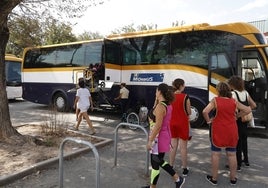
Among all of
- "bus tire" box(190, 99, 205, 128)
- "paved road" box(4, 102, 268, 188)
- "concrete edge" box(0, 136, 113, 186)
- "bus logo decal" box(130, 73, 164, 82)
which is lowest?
"paved road" box(4, 102, 268, 188)

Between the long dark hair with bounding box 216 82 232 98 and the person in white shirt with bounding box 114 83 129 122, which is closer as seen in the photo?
the long dark hair with bounding box 216 82 232 98

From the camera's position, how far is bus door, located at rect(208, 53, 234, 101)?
1005 centimetres

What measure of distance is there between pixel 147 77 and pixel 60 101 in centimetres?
527

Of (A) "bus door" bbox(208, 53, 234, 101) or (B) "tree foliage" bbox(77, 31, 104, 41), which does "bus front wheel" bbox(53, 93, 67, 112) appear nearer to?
(A) "bus door" bbox(208, 53, 234, 101)

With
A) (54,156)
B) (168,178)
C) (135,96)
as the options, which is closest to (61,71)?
(135,96)

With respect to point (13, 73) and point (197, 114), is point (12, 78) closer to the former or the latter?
point (13, 73)

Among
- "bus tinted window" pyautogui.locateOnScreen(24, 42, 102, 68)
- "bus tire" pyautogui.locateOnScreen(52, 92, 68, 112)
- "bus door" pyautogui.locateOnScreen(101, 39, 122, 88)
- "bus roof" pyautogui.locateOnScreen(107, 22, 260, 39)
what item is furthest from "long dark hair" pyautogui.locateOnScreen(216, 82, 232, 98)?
"bus tire" pyautogui.locateOnScreen(52, 92, 68, 112)

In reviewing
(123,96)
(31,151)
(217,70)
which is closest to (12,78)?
(123,96)

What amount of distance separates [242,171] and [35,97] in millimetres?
12332

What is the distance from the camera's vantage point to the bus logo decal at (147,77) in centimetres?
1139

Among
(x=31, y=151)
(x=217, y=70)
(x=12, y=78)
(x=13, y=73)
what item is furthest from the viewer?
(x=13, y=73)

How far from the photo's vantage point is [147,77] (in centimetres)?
1176

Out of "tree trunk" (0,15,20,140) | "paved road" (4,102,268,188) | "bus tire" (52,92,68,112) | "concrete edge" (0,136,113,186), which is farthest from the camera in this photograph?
"bus tire" (52,92,68,112)

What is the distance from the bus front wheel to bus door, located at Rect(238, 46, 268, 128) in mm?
8292
